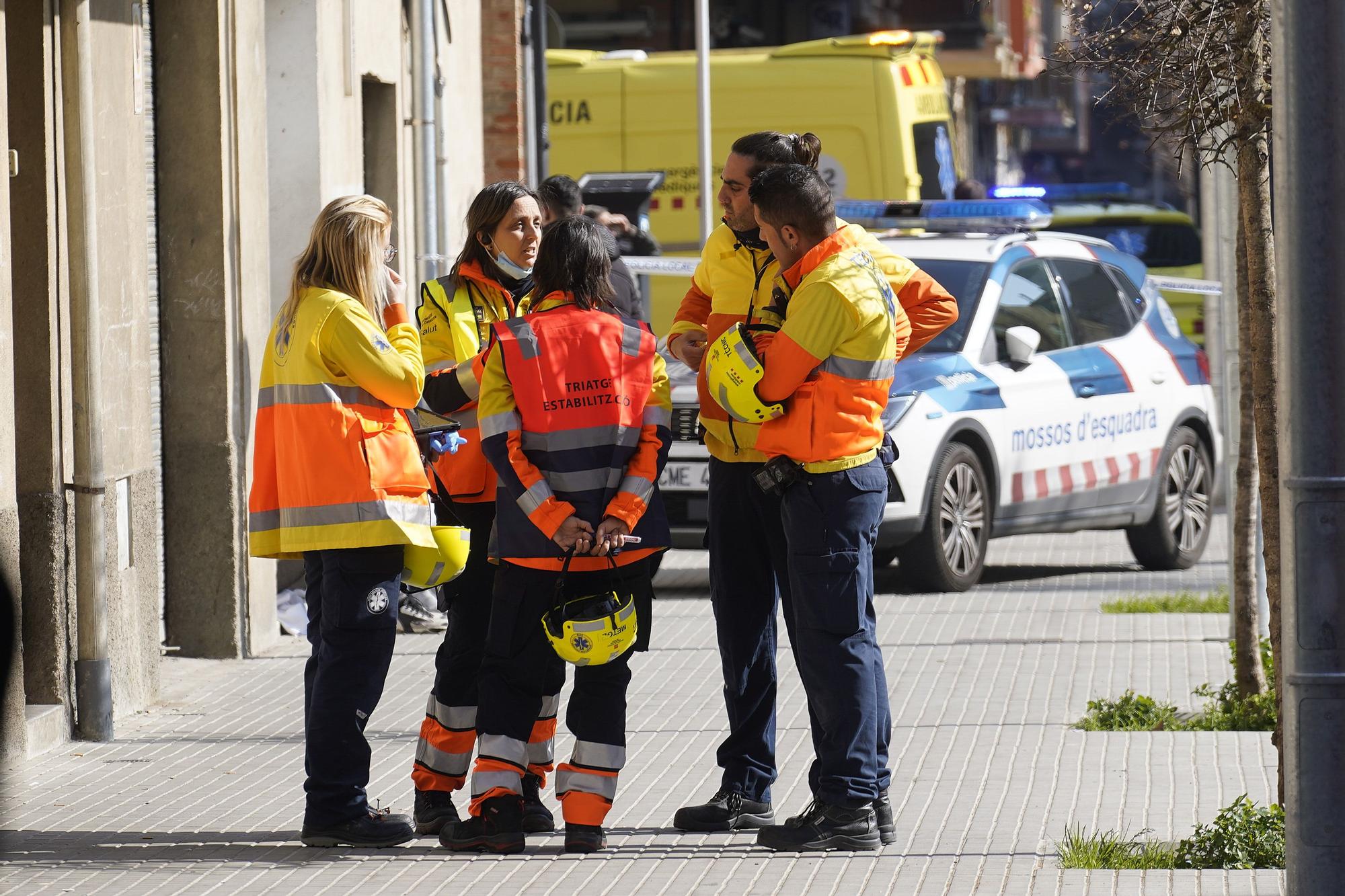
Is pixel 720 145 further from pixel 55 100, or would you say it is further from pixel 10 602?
pixel 10 602

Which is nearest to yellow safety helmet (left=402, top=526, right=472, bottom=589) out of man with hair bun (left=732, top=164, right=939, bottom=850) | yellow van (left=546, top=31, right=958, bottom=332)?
man with hair bun (left=732, top=164, right=939, bottom=850)

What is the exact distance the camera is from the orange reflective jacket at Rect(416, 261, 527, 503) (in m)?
6.27

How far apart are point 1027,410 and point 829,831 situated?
641 centimetres

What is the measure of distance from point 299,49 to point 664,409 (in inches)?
213

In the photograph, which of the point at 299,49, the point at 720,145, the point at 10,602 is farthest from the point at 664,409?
the point at 720,145

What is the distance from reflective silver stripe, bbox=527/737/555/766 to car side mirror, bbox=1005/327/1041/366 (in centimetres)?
587

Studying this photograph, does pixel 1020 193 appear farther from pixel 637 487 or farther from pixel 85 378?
pixel 637 487

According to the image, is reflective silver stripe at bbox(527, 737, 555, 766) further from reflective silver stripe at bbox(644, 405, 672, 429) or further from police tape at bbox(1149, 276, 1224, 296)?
police tape at bbox(1149, 276, 1224, 296)

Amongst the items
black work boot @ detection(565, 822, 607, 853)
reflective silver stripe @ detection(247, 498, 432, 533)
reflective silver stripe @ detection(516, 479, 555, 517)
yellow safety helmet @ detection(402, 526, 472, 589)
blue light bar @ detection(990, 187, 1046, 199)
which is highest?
blue light bar @ detection(990, 187, 1046, 199)

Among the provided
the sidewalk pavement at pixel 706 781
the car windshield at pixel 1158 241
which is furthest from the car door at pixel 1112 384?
the car windshield at pixel 1158 241

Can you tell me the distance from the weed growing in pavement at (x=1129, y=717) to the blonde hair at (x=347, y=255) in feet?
10.9

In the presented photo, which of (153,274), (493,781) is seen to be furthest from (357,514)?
(153,274)

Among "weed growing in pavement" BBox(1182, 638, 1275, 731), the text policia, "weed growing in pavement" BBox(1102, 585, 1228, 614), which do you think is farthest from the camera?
the text policia

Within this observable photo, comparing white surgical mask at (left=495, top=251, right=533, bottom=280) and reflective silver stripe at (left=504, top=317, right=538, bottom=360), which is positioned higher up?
white surgical mask at (left=495, top=251, right=533, bottom=280)
